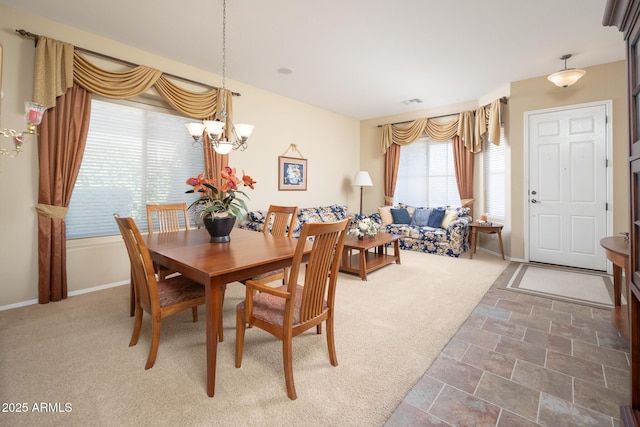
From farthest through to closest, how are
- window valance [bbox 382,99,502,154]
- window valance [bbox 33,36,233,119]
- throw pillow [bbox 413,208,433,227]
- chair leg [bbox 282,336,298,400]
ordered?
throw pillow [bbox 413,208,433,227] < window valance [bbox 382,99,502,154] < window valance [bbox 33,36,233,119] < chair leg [bbox 282,336,298,400]

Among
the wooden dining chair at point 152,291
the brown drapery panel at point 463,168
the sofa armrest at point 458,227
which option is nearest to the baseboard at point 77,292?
the wooden dining chair at point 152,291

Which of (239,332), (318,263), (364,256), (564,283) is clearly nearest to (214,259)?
(239,332)

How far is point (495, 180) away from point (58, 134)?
594 centimetres

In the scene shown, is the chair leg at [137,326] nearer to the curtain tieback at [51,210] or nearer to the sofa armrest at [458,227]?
the curtain tieback at [51,210]

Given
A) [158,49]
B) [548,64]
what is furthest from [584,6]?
[158,49]

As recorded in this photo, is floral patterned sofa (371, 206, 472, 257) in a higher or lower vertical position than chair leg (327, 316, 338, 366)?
higher

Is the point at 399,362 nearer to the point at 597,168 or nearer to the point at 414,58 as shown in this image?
the point at 414,58

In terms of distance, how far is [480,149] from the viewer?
5164 mm

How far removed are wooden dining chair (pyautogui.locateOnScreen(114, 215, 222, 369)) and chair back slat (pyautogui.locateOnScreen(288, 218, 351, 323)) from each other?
31.2 inches

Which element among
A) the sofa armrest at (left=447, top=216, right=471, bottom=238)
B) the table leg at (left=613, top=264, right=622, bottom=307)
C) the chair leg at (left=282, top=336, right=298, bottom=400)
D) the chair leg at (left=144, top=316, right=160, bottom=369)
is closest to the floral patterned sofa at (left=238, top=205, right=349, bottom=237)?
the sofa armrest at (left=447, top=216, right=471, bottom=238)

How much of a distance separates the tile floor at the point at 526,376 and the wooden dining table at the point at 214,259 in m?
1.00

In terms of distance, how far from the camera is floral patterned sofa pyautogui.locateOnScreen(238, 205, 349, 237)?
4.37 m

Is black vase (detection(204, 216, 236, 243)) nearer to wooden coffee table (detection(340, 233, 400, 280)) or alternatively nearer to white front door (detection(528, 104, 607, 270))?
wooden coffee table (detection(340, 233, 400, 280))

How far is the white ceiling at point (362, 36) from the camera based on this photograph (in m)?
2.66
